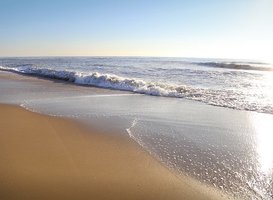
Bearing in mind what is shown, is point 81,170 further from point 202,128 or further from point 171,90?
point 171,90

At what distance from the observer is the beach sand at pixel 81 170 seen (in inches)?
158

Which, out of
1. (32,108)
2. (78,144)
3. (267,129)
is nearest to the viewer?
(78,144)

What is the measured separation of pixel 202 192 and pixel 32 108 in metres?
6.66

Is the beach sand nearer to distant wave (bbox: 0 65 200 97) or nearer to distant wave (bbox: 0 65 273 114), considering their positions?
distant wave (bbox: 0 65 273 114)

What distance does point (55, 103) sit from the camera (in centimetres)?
1052

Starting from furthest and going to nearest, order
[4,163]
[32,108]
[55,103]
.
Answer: [55,103] < [32,108] < [4,163]

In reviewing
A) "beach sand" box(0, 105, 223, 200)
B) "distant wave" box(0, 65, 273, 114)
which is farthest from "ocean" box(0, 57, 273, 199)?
"beach sand" box(0, 105, 223, 200)

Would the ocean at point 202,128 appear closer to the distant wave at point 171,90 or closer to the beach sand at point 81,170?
the distant wave at point 171,90

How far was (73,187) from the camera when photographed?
4109 millimetres

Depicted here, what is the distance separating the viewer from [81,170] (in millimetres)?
4645

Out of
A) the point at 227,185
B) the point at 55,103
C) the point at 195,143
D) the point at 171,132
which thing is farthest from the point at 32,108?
the point at 227,185

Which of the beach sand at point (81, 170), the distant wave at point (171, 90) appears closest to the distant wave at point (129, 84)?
the distant wave at point (171, 90)

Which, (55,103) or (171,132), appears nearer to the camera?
(171,132)

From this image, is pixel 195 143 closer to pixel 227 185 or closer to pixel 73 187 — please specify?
pixel 227 185
